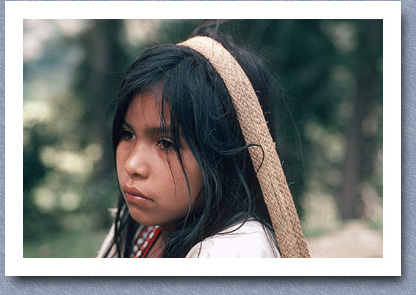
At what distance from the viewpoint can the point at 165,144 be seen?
3.78ft

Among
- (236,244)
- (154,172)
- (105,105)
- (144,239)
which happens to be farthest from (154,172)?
(105,105)

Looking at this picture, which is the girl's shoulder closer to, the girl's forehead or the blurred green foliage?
the girl's forehead

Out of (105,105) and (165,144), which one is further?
(105,105)

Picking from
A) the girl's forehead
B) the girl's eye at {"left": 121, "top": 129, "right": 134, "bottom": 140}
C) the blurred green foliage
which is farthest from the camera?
the blurred green foliage

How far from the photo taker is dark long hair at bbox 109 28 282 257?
114 centimetres

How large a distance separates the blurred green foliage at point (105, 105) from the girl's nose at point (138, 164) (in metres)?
1.73

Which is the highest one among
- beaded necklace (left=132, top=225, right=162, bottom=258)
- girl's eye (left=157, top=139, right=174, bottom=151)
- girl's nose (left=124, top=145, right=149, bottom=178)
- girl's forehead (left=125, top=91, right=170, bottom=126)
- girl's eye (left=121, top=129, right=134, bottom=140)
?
girl's forehead (left=125, top=91, right=170, bottom=126)

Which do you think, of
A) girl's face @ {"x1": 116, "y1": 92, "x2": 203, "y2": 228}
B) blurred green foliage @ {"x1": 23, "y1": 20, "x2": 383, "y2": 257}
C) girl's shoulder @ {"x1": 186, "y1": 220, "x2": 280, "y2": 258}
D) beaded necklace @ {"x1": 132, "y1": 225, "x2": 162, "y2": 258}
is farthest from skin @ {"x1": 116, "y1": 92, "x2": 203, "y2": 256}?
blurred green foliage @ {"x1": 23, "y1": 20, "x2": 383, "y2": 257}

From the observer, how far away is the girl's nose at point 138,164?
1150 mm

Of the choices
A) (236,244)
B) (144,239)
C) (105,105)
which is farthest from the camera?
(105,105)

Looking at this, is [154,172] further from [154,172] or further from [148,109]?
[148,109]

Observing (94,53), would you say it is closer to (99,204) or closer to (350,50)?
(99,204)

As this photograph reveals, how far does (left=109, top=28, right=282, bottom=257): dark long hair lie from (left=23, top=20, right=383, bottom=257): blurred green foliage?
65.8 inches

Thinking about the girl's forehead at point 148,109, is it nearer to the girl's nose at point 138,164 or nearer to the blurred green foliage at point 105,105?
the girl's nose at point 138,164
